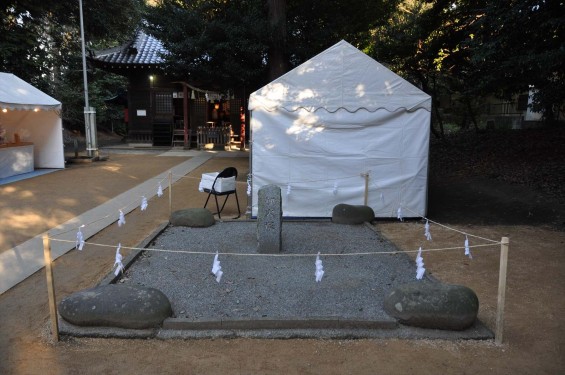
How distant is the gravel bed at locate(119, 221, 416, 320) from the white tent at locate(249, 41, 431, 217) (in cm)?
132

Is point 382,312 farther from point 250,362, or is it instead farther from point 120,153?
point 120,153

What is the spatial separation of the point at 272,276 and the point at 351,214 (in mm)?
3073

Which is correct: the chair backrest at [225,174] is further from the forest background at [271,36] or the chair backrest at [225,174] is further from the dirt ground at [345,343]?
the forest background at [271,36]

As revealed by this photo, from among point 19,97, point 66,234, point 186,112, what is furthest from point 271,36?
point 66,234

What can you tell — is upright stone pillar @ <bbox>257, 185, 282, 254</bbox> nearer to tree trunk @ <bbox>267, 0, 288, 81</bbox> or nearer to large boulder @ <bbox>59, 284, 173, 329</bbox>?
large boulder @ <bbox>59, 284, 173, 329</bbox>

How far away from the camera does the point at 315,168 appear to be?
27.2 ft

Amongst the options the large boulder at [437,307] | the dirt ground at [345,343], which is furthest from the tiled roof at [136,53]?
the large boulder at [437,307]

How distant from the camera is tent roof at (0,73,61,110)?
11.8m

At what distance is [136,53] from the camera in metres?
21.8

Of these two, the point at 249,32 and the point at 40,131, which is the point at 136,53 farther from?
the point at 249,32

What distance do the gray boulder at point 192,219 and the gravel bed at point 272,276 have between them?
0.27m

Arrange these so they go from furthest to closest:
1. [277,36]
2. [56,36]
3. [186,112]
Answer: [56,36] → [186,112] → [277,36]

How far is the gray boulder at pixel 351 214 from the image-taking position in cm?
795

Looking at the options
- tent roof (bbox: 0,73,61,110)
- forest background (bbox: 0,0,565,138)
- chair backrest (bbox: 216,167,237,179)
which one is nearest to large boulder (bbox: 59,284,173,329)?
chair backrest (bbox: 216,167,237,179)
